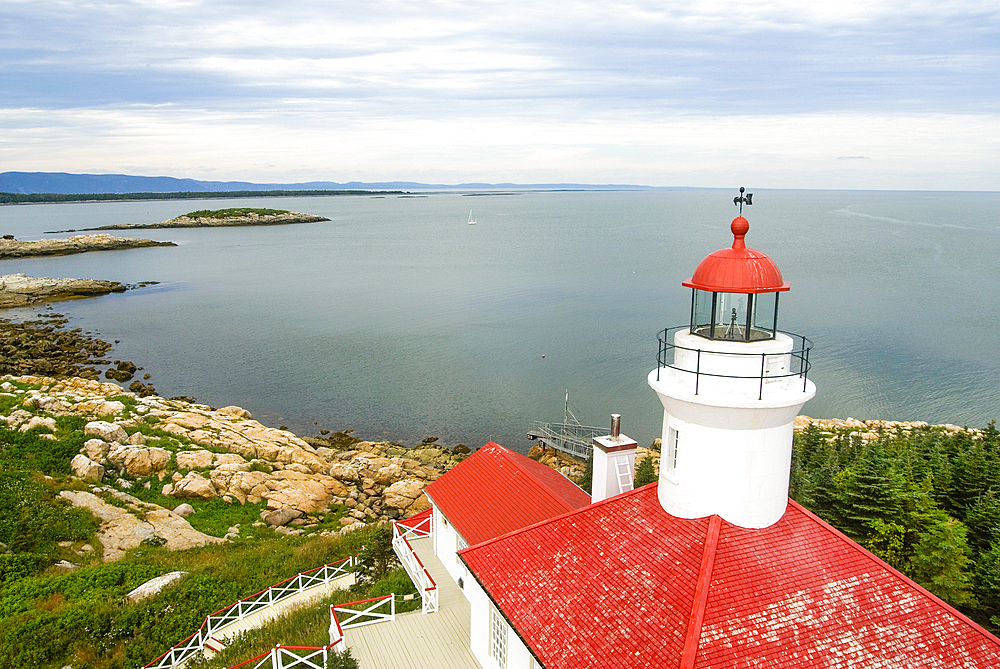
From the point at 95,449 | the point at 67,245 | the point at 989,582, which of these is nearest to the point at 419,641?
the point at 989,582

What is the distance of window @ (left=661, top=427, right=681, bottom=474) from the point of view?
27.0 feet

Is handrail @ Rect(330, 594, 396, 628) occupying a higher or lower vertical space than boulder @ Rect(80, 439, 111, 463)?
higher

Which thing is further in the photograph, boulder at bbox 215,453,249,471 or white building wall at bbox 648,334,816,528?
boulder at bbox 215,453,249,471

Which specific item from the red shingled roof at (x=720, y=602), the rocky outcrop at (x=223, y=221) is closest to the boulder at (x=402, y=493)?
the red shingled roof at (x=720, y=602)

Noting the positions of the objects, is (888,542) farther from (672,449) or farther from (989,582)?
(672,449)

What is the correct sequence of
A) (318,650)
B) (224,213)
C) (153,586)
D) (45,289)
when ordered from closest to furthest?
(318,650) → (153,586) → (45,289) → (224,213)

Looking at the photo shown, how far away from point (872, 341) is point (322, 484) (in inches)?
1444

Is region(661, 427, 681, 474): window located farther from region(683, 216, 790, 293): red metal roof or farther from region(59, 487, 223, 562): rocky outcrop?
region(59, 487, 223, 562): rocky outcrop

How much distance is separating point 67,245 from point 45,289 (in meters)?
41.4

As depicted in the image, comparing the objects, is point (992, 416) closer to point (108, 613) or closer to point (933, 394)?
point (933, 394)

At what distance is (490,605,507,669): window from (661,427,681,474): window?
3254 mm

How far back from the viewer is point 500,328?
1876 inches

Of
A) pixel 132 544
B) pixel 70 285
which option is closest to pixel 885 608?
pixel 132 544

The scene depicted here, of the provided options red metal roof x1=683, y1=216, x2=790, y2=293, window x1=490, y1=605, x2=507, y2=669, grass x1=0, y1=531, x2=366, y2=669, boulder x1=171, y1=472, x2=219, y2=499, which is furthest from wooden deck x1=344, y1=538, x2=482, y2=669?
boulder x1=171, y1=472, x2=219, y2=499
